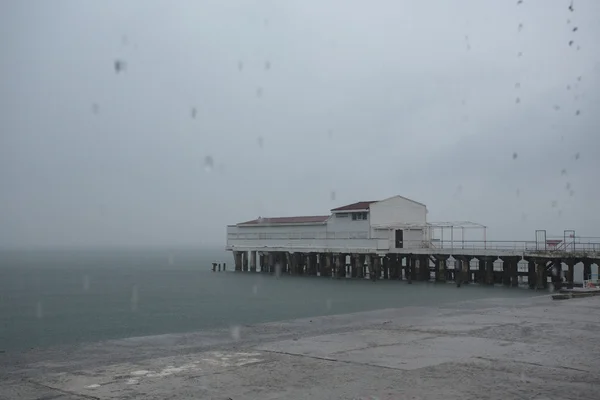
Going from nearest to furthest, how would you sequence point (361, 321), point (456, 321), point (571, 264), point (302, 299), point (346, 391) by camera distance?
point (346, 391), point (456, 321), point (361, 321), point (302, 299), point (571, 264)

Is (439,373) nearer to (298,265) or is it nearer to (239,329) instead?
(239,329)

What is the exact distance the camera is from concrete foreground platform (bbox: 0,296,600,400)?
31.3 ft

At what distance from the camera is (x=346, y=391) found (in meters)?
9.52

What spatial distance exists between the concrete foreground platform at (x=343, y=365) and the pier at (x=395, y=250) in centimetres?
2880

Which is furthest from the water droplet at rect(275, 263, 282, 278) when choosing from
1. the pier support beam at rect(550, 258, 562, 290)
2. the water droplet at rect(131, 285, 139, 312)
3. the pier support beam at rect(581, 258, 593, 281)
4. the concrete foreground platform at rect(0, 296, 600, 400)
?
the concrete foreground platform at rect(0, 296, 600, 400)

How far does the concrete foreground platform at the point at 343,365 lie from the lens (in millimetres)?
9539

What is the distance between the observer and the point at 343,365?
11586 millimetres

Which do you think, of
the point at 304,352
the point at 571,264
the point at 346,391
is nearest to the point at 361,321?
the point at 304,352

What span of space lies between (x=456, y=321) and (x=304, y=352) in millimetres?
6745

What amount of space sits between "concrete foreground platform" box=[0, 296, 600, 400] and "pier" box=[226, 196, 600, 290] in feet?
94.5

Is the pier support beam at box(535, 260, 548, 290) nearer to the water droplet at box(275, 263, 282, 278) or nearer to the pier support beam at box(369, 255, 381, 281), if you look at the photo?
the pier support beam at box(369, 255, 381, 281)

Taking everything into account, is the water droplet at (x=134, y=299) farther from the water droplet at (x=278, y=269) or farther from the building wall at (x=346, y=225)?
the building wall at (x=346, y=225)

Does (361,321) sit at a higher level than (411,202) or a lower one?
lower

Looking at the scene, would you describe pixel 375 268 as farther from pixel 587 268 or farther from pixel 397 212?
pixel 587 268
